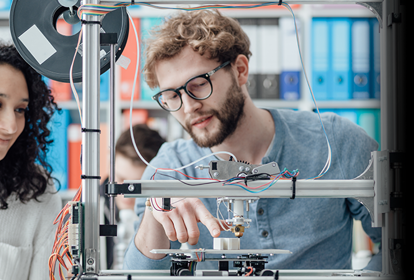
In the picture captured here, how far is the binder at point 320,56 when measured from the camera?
6.87 feet

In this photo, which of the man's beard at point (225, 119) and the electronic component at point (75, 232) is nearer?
the electronic component at point (75, 232)

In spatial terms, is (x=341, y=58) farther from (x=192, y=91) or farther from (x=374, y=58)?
(x=192, y=91)

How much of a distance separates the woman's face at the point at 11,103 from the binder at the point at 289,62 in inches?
52.3

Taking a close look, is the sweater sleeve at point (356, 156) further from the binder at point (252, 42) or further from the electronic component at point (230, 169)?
the binder at point (252, 42)

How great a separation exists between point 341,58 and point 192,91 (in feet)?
3.66

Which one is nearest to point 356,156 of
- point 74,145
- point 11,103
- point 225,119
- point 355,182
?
point 225,119

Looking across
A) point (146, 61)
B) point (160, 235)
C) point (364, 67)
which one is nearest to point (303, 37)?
point (364, 67)

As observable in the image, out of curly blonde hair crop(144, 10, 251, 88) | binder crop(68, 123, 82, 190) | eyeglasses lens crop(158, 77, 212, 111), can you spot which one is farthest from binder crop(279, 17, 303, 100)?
binder crop(68, 123, 82, 190)

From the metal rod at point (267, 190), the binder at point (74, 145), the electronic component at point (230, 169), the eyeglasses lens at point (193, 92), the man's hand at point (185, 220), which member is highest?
the eyeglasses lens at point (193, 92)

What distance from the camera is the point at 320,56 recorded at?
82.5 inches

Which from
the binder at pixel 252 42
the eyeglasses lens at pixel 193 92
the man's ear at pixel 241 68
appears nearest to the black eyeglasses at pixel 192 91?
the eyeglasses lens at pixel 193 92

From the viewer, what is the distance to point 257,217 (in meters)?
1.30

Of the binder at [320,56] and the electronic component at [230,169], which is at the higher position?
the binder at [320,56]

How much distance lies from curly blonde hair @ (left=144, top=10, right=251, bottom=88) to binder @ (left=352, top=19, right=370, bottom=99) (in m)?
0.77
